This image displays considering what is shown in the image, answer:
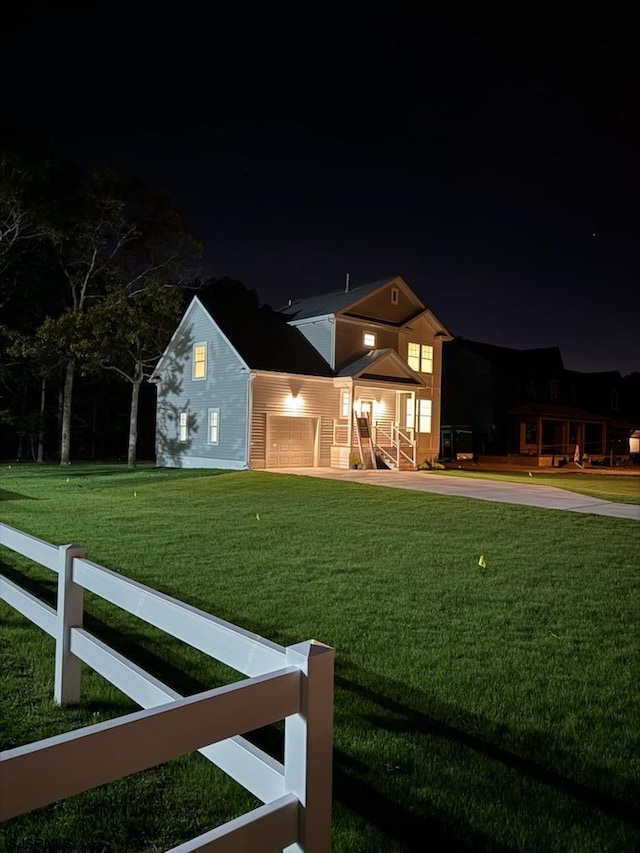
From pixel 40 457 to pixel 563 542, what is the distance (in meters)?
33.0

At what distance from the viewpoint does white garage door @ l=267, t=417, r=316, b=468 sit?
79.8ft

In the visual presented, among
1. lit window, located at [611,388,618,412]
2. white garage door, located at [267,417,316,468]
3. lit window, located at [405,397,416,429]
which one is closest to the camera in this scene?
white garage door, located at [267,417,316,468]

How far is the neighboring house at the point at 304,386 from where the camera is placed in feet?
79.7

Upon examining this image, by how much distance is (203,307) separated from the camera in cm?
2611

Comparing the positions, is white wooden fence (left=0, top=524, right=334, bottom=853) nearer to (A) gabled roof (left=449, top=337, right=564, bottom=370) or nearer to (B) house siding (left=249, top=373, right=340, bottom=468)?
(B) house siding (left=249, top=373, right=340, bottom=468)

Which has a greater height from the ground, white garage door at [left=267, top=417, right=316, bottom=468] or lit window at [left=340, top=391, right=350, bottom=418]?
lit window at [left=340, top=391, right=350, bottom=418]

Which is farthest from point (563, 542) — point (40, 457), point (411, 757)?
point (40, 457)

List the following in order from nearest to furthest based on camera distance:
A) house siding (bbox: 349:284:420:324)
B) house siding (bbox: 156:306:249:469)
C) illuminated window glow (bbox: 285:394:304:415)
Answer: house siding (bbox: 156:306:249:469)
illuminated window glow (bbox: 285:394:304:415)
house siding (bbox: 349:284:420:324)

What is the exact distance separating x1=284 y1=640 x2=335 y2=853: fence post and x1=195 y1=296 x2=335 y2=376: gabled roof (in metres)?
21.7

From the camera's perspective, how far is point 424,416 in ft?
97.5

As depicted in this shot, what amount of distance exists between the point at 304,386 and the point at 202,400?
4.51 m

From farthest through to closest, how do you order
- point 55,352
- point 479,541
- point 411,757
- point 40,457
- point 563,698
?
point 40,457
point 55,352
point 479,541
point 563,698
point 411,757

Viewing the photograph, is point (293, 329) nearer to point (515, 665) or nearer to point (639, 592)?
point (639, 592)

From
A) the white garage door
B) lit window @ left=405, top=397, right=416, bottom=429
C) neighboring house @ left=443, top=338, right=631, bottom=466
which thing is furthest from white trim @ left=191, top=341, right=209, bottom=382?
neighboring house @ left=443, top=338, right=631, bottom=466
